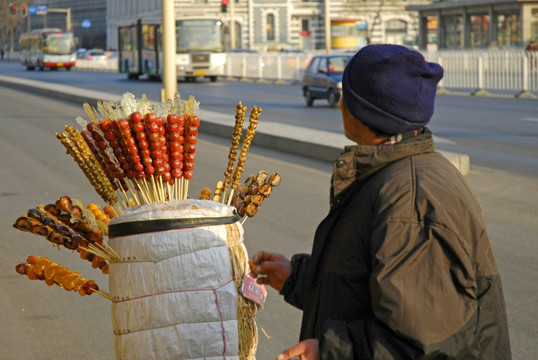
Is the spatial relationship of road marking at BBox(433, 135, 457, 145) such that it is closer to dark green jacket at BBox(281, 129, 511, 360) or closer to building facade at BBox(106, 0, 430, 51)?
dark green jacket at BBox(281, 129, 511, 360)

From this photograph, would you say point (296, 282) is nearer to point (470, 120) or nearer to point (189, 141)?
point (189, 141)

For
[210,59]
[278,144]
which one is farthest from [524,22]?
[278,144]

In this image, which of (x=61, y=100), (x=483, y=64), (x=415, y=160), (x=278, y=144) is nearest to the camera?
(x=415, y=160)

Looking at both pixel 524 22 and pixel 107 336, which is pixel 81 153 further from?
pixel 524 22

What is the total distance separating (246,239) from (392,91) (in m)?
5.47

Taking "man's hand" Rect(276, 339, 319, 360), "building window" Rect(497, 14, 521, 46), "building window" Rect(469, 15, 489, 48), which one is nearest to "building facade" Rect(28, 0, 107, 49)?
"building window" Rect(469, 15, 489, 48)

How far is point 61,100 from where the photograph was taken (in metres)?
27.2

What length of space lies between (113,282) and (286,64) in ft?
134

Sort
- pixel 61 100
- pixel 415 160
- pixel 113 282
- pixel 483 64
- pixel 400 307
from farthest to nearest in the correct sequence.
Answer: pixel 483 64 → pixel 61 100 → pixel 113 282 → pixel 415 160 → pixel 400 307

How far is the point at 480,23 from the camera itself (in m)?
43.5

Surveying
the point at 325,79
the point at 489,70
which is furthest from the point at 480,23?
the point at 325,79

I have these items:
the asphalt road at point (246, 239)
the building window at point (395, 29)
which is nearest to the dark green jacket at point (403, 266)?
the asphalt road at point (246, 239)

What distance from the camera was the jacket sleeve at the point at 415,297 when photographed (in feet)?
6.50

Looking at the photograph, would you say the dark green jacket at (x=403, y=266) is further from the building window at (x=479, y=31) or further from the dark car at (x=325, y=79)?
the building window at (x=479, y=31)
